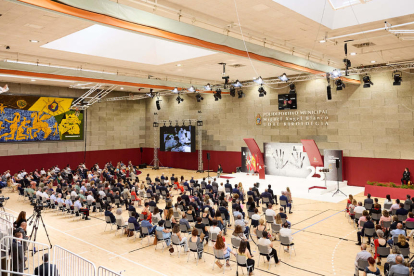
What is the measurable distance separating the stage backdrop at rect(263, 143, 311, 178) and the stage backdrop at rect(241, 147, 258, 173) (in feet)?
3.27

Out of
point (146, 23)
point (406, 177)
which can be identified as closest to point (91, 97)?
point (146, 23)

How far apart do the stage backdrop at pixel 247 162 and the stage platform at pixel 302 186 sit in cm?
70

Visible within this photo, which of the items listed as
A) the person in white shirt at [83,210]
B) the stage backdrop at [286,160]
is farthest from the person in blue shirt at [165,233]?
the stage backdrop at [286,160]

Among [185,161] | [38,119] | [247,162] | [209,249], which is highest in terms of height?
[38,119]

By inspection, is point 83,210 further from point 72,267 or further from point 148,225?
point 72,267

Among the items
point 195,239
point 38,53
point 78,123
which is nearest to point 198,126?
point 78,123

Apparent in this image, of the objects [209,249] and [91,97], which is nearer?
[209,249]

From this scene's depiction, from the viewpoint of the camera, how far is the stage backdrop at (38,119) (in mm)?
21578

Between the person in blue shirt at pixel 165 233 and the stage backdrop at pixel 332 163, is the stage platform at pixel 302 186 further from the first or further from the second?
the person in blue shirt at pixel 165 233

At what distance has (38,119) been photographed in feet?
75.4

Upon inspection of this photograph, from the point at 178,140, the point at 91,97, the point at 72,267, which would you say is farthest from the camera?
the point at 178,140

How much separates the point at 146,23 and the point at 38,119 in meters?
19.2

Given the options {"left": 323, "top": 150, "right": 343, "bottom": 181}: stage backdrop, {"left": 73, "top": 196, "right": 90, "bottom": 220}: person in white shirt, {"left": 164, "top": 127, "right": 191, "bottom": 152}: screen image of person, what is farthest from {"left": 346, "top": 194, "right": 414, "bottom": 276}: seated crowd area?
{"left": 164, "top": 127, "right": 191, "bottom": 152}: screen image of person

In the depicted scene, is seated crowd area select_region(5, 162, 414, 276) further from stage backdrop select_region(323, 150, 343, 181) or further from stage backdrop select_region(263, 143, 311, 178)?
stage backdrop select_region(263, 143, 311, 178)
